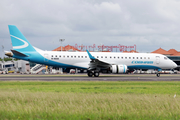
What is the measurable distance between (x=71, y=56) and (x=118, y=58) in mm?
8126

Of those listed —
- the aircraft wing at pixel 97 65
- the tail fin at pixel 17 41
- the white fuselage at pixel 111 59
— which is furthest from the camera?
the white fuselage at pixel 111 59

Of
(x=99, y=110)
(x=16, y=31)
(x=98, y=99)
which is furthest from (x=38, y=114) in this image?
(x=16, y=31)

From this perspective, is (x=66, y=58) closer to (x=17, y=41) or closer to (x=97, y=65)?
(x=97, y=65)

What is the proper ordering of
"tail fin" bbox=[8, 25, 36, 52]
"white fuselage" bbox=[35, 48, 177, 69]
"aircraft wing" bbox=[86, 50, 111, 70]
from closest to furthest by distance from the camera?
1. "aircraft wing" bbox=[86, 50, 111, 70]
2. "tail fin" bbox=[8, 25, 36, 52]
3. "white fuselage" bbox=[35, 48, 177, 69]

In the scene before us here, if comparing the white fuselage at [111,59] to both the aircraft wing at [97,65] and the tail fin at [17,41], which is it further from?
the tail fin at [17,41]

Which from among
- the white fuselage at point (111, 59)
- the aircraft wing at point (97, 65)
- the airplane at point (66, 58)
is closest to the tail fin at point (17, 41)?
the airplane at point (66, 58)

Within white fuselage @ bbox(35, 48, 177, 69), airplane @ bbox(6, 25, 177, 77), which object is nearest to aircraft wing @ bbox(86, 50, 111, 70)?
airplane @ bbox(6, 25, 177, 77)

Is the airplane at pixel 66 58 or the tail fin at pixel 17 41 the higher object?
the tail fin at pixel 17 41

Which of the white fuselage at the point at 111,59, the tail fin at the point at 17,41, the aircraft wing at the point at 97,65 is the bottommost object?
the aircraft wing at the point at 97,65

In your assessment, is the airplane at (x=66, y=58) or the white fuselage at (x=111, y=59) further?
the white fuselage at (x=111, y=59)

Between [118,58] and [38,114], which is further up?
[118,58]

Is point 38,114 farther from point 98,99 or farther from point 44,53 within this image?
point 44,53

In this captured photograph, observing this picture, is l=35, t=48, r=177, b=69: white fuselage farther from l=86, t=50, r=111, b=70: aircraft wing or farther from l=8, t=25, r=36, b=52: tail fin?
l=8, t=25, r=36, b=52: tail fin

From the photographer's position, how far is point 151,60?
131 ft
